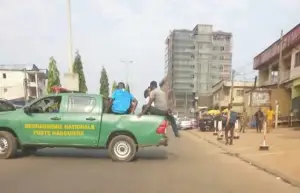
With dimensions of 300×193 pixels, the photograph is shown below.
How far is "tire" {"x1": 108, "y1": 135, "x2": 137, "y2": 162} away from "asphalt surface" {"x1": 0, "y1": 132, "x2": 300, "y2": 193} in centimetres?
31

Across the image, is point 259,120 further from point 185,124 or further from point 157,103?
point 157,103

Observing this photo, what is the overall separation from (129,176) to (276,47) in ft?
116

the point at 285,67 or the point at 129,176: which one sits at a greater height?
the point at 285,67

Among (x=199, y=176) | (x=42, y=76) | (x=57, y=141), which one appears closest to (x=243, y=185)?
(x=199, y=176)

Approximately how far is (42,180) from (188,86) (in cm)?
10423

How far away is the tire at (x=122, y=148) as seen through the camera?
11.7 m

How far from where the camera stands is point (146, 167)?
1089 cm

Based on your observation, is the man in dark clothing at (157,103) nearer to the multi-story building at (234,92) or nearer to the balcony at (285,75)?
the balcony at (285,75)

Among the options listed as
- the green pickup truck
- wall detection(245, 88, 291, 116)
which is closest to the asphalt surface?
the green pickup truck

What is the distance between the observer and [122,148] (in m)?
11.7

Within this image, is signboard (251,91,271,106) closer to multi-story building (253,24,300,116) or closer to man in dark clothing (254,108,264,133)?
multi-story building (253,24,300,116)

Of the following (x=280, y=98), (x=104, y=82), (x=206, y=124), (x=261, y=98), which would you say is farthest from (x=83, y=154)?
(x=104, y=82)

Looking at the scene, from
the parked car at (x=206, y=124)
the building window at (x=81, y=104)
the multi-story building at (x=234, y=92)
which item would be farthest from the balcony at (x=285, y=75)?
the building window at (x=81, y=104)

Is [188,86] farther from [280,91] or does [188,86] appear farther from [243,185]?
[243,185]
